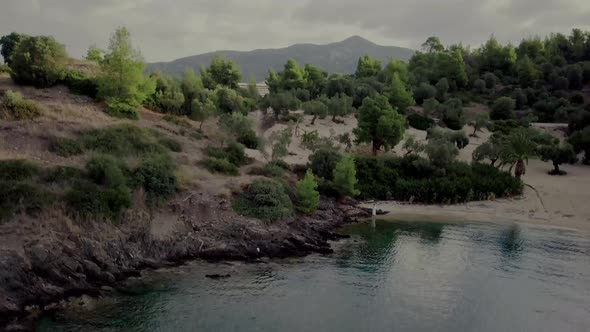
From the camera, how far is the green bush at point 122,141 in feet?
139

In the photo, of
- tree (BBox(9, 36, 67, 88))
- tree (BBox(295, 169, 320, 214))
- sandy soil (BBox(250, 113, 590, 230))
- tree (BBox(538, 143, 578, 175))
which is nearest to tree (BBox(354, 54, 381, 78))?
tree (BBox(538, 143, 578, 175))

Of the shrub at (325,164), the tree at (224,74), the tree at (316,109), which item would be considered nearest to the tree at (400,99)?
the tree at (316,109)

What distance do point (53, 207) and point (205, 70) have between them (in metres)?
75.0

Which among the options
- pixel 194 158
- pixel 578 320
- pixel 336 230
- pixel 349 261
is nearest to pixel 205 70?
pixel 194 158

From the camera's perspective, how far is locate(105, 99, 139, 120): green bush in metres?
51.1

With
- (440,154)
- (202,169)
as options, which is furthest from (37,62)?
(440,154)

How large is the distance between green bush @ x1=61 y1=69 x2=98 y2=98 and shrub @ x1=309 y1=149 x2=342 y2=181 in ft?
81.9

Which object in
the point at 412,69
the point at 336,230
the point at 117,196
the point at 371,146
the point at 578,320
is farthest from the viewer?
the point at 412,69

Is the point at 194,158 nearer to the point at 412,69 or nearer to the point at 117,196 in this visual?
the point at 117,196

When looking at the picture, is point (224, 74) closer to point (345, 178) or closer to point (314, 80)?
point (314, 80)

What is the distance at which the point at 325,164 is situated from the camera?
173 ft

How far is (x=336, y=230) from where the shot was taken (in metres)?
42.6

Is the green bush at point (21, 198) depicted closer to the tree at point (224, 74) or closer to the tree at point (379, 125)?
the tree at point (379, 125)

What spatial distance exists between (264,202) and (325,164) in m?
14.0
